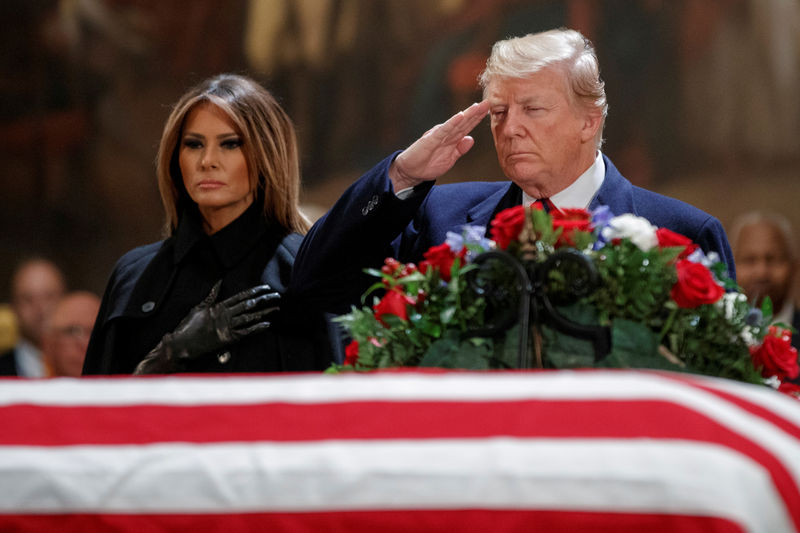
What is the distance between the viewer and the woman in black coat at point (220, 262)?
3338 millimetres

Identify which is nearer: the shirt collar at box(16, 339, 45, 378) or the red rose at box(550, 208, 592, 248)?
the red rose at box(550, 208, 592, 248)

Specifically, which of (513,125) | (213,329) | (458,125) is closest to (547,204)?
(513,125)

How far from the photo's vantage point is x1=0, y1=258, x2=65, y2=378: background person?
24.8 feet

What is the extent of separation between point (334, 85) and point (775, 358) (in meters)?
7.26

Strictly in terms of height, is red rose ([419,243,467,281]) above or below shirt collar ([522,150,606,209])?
above

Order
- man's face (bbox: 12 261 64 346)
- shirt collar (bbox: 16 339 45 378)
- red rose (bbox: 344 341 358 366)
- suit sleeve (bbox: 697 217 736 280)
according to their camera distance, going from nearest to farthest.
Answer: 1. red rose (bbox: 344 341 358 366)
2. suit sleeve (bbox: 697 217 736 280)
3. shirt collar (bbox: 16 339 45 378)
4. man's face (bbox: 12 261 64 346)

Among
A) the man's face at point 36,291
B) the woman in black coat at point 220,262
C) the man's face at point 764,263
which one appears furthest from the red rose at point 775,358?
the man's face at point 36,291

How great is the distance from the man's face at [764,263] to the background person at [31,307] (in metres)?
4.77

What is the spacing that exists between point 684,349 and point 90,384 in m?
1.02

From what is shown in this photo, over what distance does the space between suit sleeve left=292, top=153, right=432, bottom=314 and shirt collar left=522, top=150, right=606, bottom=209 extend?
391mm

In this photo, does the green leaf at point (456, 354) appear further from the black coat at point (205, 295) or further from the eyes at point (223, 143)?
the eyes at point (223, 143)

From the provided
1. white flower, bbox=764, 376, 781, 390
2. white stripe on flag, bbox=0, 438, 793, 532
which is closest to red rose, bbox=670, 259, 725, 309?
white flower, bbox=764, 376, 781, 390

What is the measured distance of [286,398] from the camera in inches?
56.9

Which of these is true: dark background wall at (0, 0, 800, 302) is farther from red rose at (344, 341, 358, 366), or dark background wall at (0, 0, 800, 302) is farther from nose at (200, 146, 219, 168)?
red rose at (344, 341, 358, 366)
